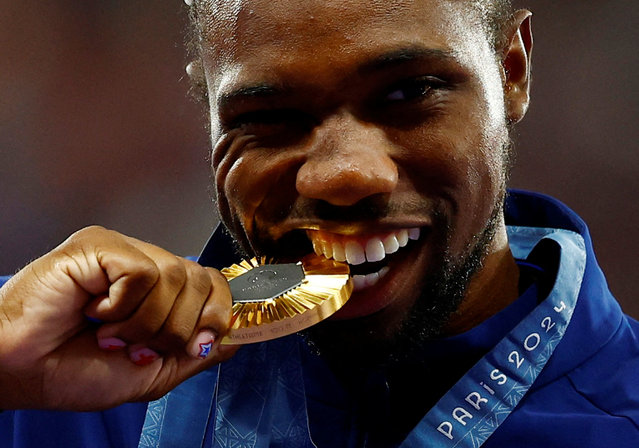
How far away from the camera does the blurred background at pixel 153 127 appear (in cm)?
248

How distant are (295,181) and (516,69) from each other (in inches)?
21.9

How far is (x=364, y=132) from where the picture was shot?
3.77 feet

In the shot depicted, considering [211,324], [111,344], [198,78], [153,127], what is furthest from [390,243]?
[153,127]

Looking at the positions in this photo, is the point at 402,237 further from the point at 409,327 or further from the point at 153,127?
the point at 153,127

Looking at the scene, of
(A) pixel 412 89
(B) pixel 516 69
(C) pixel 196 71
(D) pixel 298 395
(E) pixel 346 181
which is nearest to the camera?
(E) pixel 346 181

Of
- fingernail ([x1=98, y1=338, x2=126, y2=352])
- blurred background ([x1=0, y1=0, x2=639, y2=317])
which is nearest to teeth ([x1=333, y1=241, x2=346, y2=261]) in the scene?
fingernail ([x1=98, y1=338, x2=126, y2=352])

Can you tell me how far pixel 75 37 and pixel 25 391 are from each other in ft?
6.64

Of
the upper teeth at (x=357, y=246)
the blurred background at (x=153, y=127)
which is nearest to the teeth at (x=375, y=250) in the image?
the upper teeth at (x=357, y=246)

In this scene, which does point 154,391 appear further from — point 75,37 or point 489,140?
point 75,37

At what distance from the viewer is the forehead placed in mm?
1122

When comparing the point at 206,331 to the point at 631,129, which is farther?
the point at 631,129

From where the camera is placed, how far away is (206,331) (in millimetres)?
937

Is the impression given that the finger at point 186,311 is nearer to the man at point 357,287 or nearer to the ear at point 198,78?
the man at point 357,287

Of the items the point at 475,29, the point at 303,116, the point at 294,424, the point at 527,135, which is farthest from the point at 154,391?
the point at 527,135
